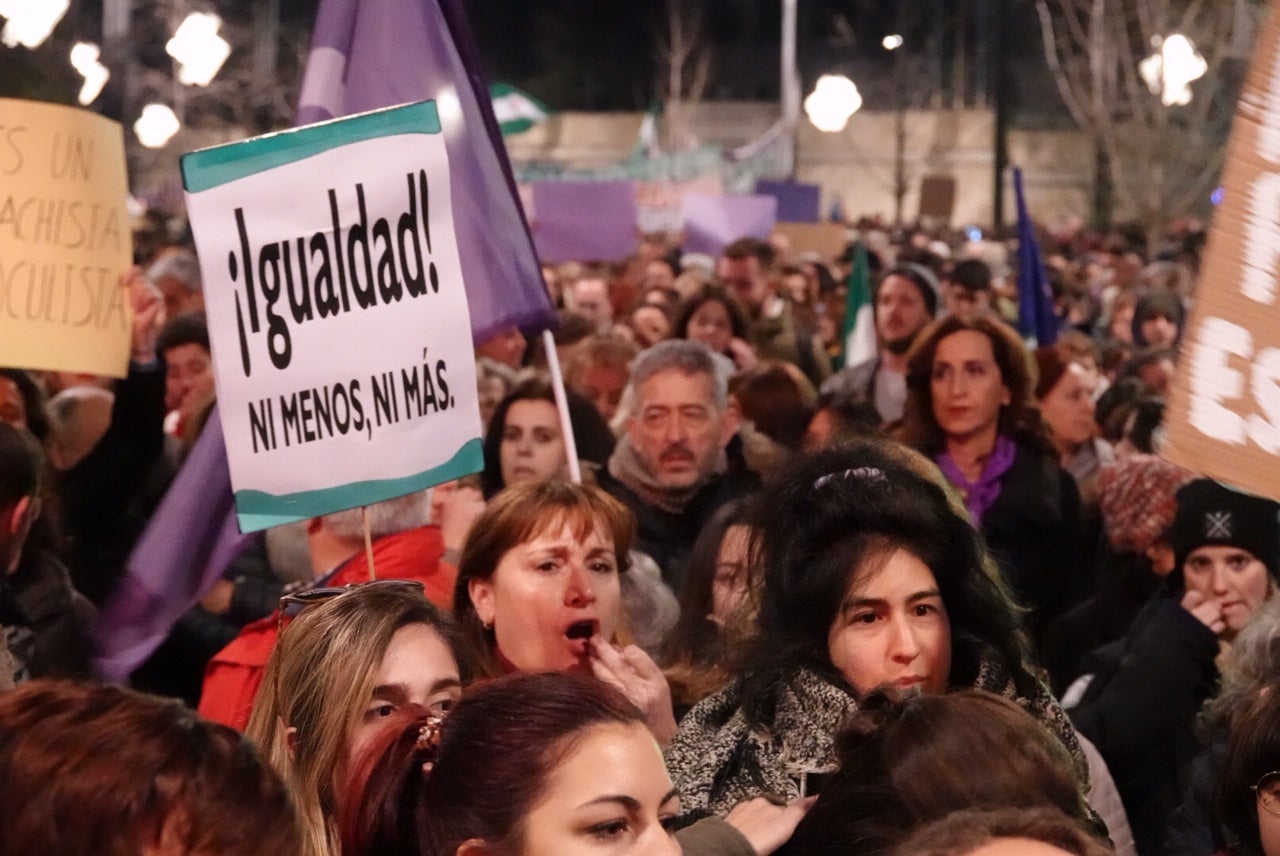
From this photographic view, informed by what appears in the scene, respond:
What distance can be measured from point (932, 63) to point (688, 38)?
9.54 m

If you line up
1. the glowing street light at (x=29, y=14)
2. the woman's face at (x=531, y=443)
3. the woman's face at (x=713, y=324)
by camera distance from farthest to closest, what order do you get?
the glowing street light at (x=29, y=14) < the woman's face at (x=713, y=324) < the woman's face at (x=531, y=443)

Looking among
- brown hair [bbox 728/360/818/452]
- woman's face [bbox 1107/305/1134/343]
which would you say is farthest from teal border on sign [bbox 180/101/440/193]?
woman's face [bbox 1107/305/1134/343]

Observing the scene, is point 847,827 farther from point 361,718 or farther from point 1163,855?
point 1163,855

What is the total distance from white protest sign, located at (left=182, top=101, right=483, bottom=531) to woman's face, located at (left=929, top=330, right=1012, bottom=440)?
271 centimetres

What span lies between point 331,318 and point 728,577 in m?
1.15

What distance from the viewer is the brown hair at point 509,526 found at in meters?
4.96

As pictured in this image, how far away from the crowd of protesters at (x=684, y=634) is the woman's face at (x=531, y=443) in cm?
1

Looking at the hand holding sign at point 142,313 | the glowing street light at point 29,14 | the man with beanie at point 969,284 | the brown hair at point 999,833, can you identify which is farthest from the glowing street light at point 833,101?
the brown hair at point 999,833

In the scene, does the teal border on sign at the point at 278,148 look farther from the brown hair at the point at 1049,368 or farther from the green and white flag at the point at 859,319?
the green and white flag at the point at 859,319

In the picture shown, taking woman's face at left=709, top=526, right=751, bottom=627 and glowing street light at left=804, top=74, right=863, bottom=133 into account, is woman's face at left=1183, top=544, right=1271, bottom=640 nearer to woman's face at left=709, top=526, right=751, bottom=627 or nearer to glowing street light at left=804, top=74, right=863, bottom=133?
woman's face at left=709, top=526, right=751, bottom=627

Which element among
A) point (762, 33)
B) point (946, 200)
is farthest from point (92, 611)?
point (762, 33)

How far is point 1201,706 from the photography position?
5660 mm

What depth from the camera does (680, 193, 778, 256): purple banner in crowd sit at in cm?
1888

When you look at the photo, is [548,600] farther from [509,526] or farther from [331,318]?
[331,318]
